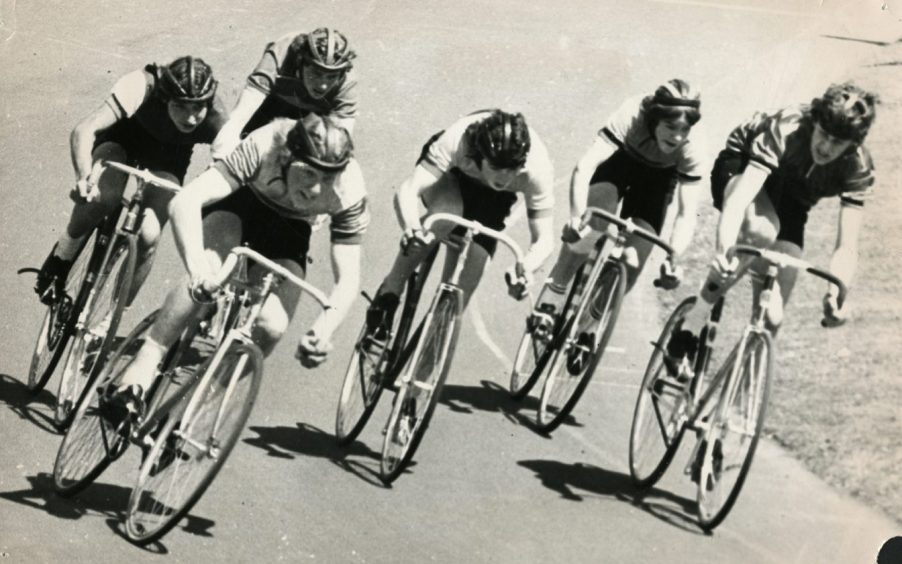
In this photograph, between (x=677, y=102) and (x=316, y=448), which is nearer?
(x=677, y=102)

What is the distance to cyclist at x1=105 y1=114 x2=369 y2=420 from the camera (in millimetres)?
5602

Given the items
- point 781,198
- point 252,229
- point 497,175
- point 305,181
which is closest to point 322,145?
point 305,181

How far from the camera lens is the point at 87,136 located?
6.53 metres

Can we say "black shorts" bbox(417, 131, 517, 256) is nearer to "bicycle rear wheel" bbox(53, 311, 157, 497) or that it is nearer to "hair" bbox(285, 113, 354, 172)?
"hair" bbox(285, 113, 354, 172)

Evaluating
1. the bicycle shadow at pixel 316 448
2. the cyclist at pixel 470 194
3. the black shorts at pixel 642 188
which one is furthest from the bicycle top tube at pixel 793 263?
the bicycle shadow at pixel 316 448

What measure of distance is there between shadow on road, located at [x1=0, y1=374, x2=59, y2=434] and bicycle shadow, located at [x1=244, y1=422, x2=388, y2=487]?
88cm

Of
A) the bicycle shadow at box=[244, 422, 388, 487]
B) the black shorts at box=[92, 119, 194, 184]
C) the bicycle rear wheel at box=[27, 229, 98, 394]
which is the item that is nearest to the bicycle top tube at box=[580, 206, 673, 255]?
the bicycle shadow at box=[244, 422, 388, 487]

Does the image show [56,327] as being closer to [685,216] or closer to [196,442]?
[196,442]

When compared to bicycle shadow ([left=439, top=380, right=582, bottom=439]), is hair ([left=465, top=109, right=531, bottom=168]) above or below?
above

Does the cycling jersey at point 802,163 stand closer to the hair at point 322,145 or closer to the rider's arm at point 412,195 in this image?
the rider's arm at point 412,195

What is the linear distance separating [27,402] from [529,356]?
2.14m

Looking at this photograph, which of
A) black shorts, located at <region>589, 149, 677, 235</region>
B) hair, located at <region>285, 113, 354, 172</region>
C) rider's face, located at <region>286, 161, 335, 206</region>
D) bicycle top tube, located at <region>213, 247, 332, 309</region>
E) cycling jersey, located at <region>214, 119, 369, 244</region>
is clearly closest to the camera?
bicycle top tube, located at <region>213, 247, 332, 309</region>

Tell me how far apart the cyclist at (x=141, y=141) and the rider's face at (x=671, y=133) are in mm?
1803

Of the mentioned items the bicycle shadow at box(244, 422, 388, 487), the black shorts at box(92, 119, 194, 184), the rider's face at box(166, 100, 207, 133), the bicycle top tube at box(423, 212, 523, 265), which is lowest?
the bicycle shadow at box(244, 422, 388, 487)
